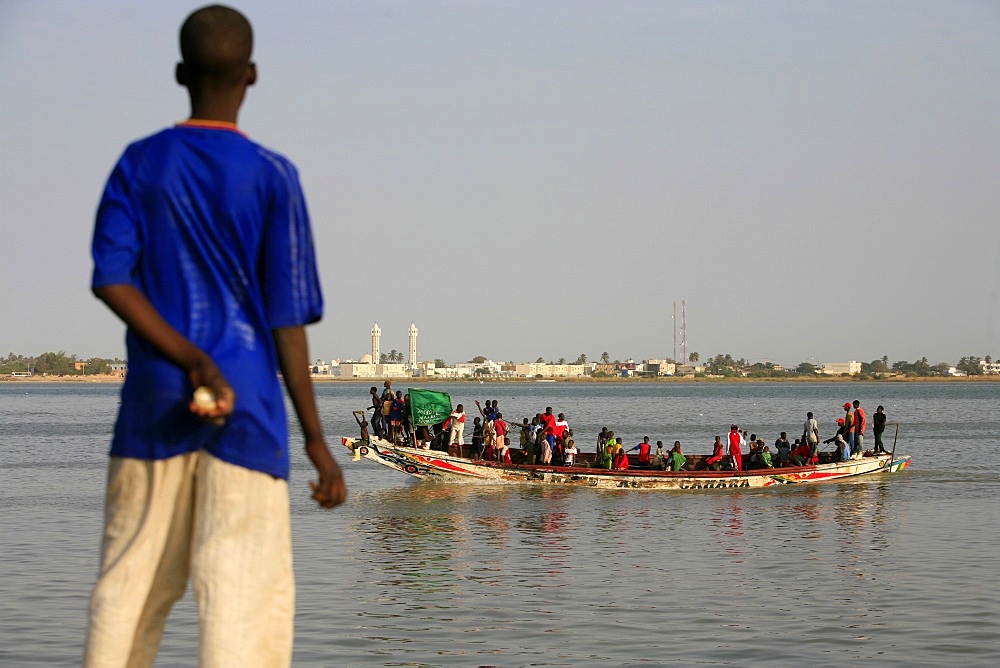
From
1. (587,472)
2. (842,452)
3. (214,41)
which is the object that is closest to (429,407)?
(587,472)

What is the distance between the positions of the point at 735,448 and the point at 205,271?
31080 mm

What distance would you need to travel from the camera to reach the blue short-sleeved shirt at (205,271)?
129 inches

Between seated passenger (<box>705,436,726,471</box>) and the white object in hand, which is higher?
the white object in hand

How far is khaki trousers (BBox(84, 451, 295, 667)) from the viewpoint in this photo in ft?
10.9

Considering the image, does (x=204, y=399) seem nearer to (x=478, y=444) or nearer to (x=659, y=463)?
(x=659, y=463)

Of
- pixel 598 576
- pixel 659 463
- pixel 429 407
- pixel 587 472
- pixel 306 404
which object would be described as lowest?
pixel 598 576

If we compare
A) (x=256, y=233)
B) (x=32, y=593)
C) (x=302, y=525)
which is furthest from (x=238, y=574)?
(x=302, y=525)

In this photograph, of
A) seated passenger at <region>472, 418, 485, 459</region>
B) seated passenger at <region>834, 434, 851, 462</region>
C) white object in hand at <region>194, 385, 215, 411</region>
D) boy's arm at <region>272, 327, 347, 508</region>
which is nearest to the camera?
white object in hand at <region>194, 385, 215, 411</region>

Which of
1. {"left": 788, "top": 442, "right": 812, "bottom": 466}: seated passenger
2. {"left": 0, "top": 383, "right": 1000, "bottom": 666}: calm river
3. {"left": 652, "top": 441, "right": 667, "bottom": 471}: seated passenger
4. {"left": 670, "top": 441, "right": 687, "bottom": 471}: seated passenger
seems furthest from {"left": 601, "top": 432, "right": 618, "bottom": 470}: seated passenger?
{"left": 788, "top": 442, "right": 812, "bottom": 466}: seated passenger

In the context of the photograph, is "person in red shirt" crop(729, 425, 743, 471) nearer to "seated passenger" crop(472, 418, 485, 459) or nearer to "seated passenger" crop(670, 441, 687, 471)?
"seated passenger" crop(670, 441, 687, 471)

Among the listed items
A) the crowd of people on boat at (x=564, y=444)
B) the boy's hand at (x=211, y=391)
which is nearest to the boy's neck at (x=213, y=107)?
the boy's hand at (x=211, y=391)

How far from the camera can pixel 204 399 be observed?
3129mm

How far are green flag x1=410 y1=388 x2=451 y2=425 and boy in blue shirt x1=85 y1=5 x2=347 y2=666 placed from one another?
3095cm

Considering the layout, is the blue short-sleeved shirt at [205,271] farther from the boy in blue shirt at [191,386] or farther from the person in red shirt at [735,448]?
the person in red shirt at [735,448]
